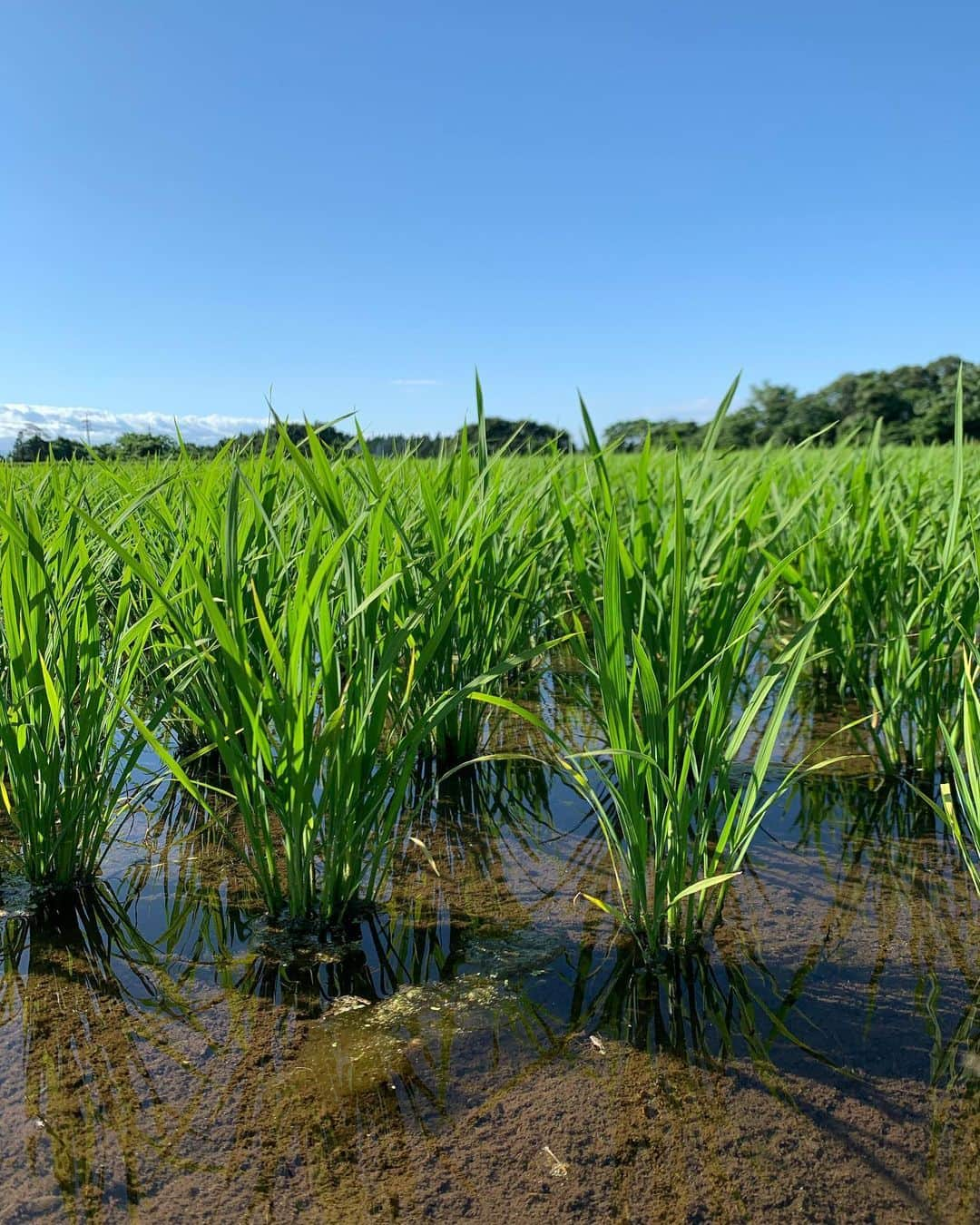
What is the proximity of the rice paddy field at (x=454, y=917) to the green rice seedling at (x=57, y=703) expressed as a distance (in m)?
0.01

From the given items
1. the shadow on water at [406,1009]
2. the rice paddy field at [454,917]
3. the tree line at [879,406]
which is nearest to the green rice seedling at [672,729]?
the rice paddy field at [454,917]

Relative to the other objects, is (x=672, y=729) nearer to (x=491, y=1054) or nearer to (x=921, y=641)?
(x=491, y=1054)

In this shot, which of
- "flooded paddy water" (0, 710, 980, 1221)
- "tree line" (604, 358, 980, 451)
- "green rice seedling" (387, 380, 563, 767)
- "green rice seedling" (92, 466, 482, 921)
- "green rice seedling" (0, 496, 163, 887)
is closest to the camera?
"flooded paddy water" (0, 710, 980, 1221)

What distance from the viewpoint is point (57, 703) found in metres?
1.61

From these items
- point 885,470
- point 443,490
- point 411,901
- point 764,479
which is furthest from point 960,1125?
point 885,470

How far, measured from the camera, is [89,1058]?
1.30 m

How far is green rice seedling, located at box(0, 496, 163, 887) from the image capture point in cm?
162

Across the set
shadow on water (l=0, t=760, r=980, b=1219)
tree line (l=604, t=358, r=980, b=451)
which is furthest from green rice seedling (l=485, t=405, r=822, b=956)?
tree line (l=604, t=358, r=980, b=451)

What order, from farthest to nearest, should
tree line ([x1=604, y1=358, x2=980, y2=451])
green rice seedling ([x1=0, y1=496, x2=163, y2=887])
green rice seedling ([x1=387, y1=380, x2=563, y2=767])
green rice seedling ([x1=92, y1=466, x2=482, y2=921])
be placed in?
tree line ([x1=604, y1=358, x2=980, y2=451]) < green rice seedling ([x1=387, y1=380, x2=563, y2=767]) < green rice seedling ([x1=0, y1=496, x2=163, y2=887]) < green rice seedling ([x1=92, y1=466, x2=482, y2=921])

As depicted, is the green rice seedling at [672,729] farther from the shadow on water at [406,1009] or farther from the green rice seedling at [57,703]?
the green rice seedling at [57,703]

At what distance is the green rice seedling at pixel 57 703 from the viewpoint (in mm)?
1619

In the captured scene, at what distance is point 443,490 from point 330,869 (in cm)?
122

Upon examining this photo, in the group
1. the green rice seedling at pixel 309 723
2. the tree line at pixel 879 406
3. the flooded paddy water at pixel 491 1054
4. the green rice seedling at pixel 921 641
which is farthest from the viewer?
the tree line at pixel 879 406

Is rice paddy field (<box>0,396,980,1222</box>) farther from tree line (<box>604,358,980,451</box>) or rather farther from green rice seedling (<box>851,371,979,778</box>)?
tree line (<box>604,358,980,451</box>)
